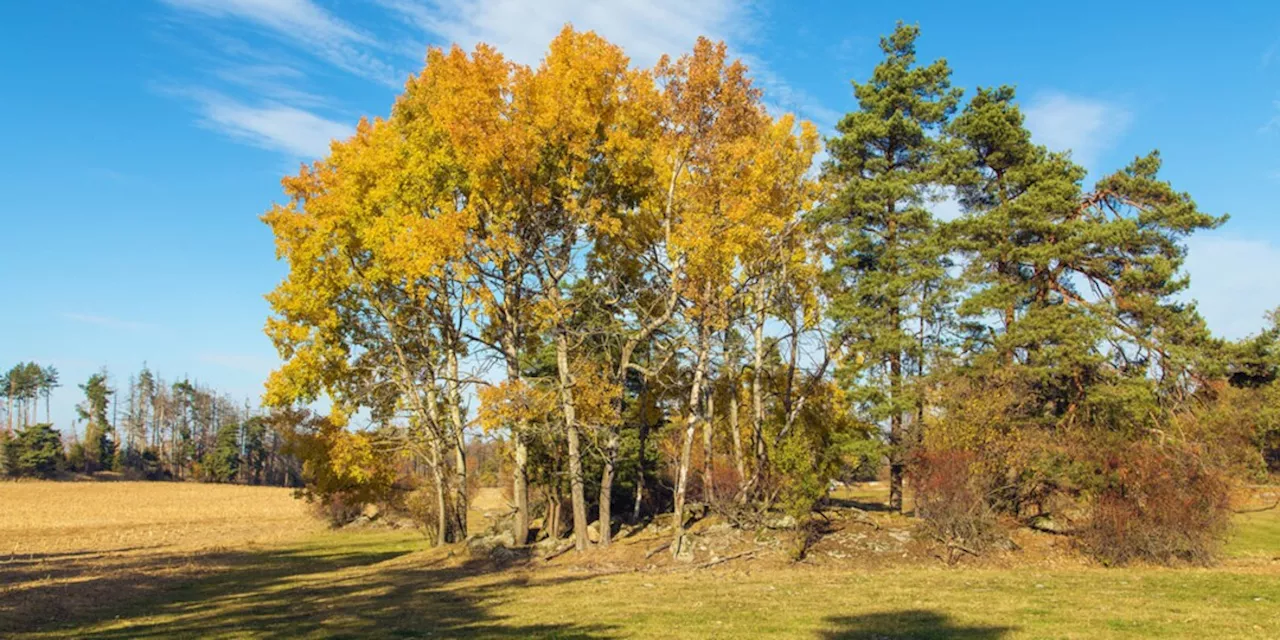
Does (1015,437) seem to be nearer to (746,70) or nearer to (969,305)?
(969,305)

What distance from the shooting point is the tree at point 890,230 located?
25062 mm

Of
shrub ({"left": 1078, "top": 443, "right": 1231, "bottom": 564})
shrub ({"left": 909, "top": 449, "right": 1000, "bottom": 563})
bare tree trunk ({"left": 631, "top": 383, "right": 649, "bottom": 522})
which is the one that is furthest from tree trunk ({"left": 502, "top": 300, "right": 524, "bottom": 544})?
shrub ({"left": 1078, "top": 443, "right": 1231, "bottom": 564})

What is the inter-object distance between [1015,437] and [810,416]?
25.4 ft

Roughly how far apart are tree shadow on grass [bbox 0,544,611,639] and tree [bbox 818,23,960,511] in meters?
12.8

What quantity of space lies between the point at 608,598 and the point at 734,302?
30.4ft

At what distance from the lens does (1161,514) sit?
18031 mm

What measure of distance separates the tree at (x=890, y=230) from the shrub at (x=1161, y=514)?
6.16 metres

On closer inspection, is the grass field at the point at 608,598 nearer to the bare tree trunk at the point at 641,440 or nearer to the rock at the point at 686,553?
the rock at the point at 686,553

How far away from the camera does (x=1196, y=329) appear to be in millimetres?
24500

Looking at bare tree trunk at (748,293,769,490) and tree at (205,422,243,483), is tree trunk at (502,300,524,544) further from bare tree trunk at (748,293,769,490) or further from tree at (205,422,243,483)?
tree at (205,422,243,483)

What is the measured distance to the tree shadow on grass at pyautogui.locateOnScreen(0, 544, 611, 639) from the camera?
37.5ft

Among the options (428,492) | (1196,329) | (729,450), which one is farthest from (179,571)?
(1196,329)

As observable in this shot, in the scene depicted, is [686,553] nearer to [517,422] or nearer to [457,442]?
[517,422]

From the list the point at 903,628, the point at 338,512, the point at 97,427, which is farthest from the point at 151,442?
the point at 903,628
